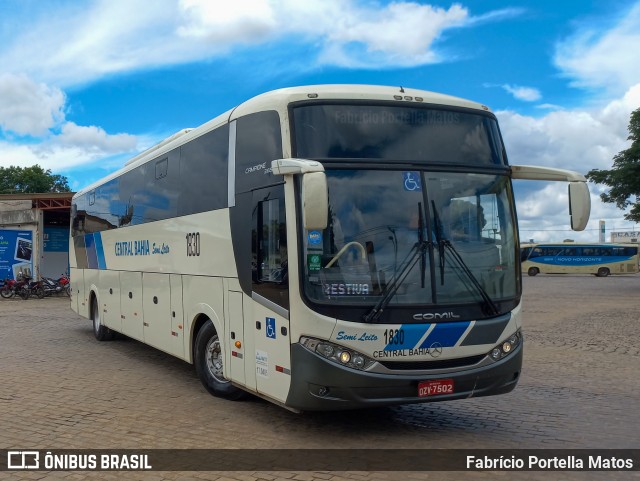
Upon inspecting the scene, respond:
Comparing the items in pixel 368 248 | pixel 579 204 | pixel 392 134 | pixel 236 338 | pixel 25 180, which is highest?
pixel 25 180

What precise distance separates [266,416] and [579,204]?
13.6ft

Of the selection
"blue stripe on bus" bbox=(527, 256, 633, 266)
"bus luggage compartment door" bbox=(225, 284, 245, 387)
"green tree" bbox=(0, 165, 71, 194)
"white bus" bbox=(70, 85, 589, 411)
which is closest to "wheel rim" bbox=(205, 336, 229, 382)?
"white bus" bbox=(70, 85, 589, 411)

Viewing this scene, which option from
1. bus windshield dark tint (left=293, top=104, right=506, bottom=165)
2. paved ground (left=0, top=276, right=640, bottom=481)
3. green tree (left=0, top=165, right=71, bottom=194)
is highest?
green tree (left=0, top=165, right=71, bottom=194)

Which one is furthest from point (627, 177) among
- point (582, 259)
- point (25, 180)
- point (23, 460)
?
point (25, 180)

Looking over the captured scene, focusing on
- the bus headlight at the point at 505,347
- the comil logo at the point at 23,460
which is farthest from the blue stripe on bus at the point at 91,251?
the bus headlight at the point at 505,347

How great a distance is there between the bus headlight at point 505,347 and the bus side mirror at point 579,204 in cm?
132

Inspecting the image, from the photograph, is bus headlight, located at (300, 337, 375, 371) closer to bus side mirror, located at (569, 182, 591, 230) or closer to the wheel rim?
the wheel rim

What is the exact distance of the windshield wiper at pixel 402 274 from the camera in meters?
6.10

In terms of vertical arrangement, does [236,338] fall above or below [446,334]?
below

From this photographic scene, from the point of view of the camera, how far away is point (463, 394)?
21.1 feet

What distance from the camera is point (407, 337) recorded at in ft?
20.2

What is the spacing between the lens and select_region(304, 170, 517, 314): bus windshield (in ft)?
20.2

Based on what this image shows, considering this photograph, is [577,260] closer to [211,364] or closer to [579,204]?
[579,204]

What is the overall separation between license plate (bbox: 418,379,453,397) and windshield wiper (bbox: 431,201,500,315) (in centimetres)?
85
